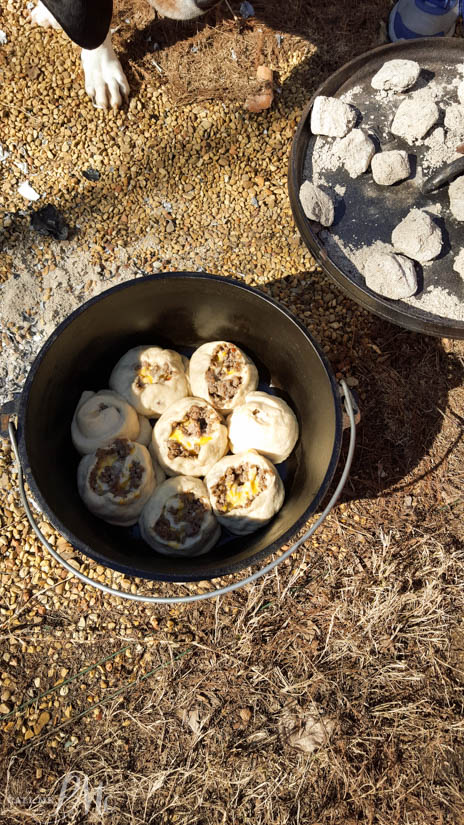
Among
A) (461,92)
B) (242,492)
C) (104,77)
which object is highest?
(104,77)

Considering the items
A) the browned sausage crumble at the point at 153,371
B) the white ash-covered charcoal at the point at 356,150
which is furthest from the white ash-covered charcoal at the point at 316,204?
the browned sausage crumble at the point at 153,371

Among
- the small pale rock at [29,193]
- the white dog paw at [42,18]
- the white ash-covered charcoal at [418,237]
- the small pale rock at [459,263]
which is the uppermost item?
the white dog paw at [42,18]

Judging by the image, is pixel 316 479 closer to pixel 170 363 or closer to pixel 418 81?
pixel 170 363

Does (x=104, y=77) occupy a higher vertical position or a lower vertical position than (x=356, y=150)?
higher

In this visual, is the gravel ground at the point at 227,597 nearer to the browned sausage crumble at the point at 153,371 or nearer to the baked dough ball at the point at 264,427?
the baked dough ball at the point at 264,427

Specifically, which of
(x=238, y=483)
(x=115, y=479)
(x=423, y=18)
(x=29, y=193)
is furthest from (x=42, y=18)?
(x=238, y=483)

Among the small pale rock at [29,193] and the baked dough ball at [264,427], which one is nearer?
the baked dough ball at [264,427]

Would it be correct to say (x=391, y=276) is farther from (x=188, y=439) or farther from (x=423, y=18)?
(x=423, y=18)
